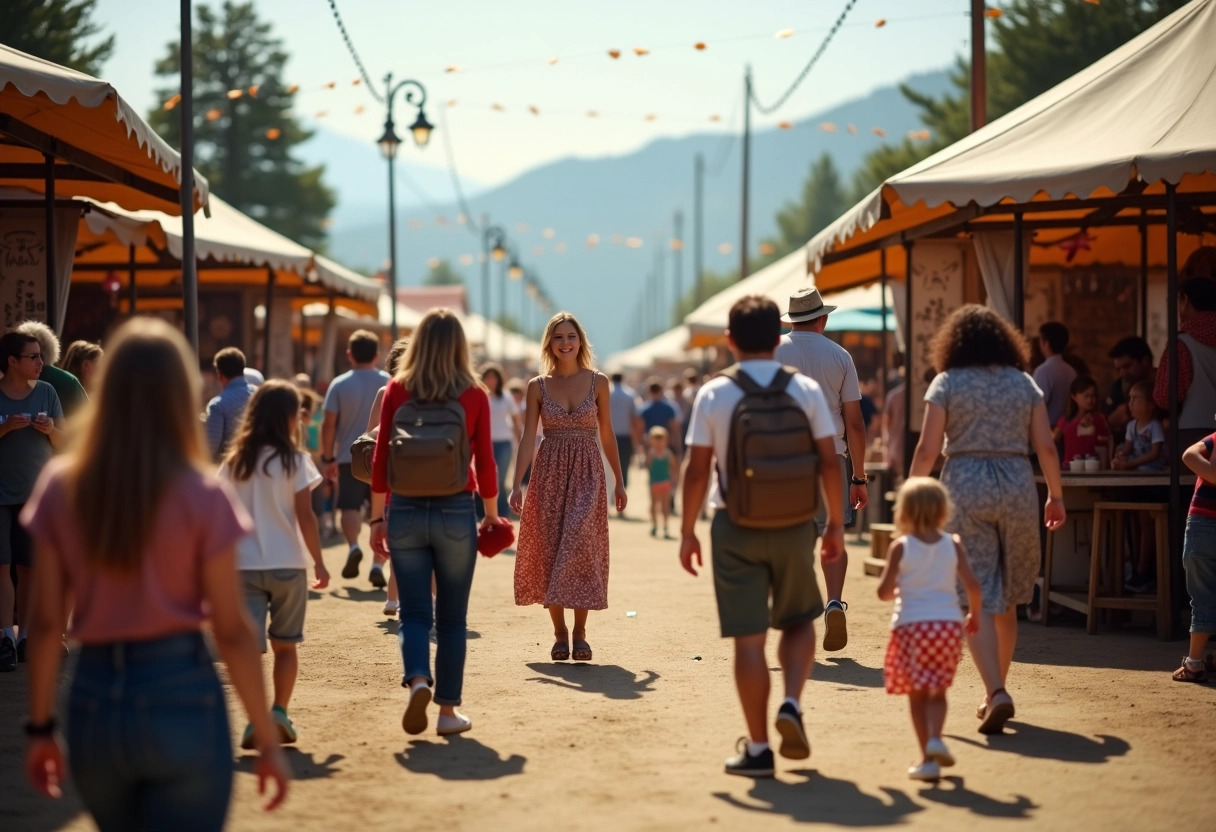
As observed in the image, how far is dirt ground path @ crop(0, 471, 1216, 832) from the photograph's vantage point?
5.27 m

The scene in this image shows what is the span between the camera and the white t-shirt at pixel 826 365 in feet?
29.1

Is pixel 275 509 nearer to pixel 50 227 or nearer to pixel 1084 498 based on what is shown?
pixel 50 227

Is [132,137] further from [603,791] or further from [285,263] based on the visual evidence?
[285,263]

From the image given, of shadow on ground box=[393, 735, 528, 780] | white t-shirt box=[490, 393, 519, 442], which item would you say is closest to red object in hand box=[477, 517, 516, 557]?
shadow on ground box=[393, 735, 528, 780]

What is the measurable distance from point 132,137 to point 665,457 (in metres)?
11.9

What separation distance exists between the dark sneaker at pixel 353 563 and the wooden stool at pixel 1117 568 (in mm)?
6140

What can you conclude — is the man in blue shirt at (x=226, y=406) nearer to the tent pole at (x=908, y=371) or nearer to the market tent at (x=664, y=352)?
the tent pole at (x=908, y=371)

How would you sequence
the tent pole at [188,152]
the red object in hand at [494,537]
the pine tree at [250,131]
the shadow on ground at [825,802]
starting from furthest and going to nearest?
the pine tree at [250,131], the tent pole at [188,152], the red object in hand at [494,537], the shadow on ground at [825,802]

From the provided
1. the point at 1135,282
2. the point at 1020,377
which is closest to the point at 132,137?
the point at 1020,377

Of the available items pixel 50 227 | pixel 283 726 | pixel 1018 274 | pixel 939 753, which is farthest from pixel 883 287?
pixel 283 726

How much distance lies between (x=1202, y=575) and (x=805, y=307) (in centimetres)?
272

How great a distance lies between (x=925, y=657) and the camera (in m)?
5.67

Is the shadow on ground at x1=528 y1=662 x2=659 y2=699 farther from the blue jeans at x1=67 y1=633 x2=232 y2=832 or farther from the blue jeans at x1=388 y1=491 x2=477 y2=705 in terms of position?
the blue jeans at x1=67 y1=633 x2=232 y2=832

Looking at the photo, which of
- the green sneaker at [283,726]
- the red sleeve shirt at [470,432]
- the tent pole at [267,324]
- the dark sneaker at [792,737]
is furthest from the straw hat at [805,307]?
the tent pole at [267,324]
